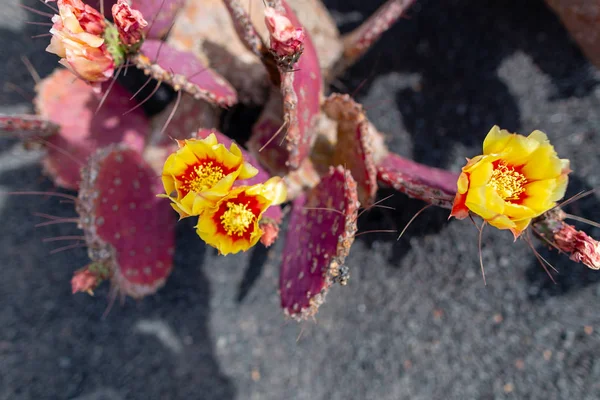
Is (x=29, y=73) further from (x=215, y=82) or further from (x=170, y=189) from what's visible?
(x=170, y=189)

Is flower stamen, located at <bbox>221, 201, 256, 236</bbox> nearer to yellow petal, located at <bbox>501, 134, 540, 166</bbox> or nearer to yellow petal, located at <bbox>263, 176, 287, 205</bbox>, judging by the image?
yellow petal, located at <bbox>263, 176, 287, 205</bbox>

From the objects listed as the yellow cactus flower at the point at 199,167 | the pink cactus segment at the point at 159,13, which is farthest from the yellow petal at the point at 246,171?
the pink cactus segment at the point at 159,13

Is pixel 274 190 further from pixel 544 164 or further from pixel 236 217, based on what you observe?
pixel 544 164

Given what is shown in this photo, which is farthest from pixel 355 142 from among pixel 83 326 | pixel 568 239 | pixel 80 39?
pixel 83 326

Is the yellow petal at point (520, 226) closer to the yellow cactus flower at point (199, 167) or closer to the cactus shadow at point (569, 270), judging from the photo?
the yellow cactus flower at point (199, 167)

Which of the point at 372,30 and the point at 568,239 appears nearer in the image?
the point at 568,239

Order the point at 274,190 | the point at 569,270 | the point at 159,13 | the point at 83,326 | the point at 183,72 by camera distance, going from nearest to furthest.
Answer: the point at 274,190, the point at 183,72, the point at 159,13, the point at 569,270, the point at 83,326

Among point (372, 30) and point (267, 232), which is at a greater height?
point (372, 30)

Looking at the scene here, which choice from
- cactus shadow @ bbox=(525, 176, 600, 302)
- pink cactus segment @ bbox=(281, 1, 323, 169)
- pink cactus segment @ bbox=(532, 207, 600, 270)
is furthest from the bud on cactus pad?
cactus shadow @ bbox=(525, 176, 600, 302)
